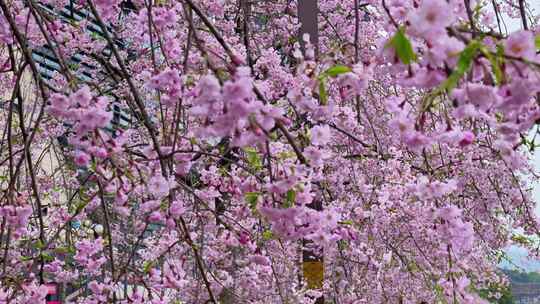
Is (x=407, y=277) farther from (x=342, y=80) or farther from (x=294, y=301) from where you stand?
(x=342, y=80)

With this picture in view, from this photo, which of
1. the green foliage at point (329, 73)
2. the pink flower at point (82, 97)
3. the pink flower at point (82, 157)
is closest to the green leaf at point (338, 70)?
the green foliage at point (329, 73)

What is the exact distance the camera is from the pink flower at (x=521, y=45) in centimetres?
118

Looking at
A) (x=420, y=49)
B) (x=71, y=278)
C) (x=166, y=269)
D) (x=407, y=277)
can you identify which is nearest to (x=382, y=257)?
(x=407, y=277)

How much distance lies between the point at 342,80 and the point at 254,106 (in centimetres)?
38

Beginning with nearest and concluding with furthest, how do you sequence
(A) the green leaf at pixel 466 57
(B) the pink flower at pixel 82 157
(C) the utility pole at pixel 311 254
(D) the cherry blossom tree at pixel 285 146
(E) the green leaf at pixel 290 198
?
(A) the green leaf at pixel 466 57
(D) the cherry blossom tree at pixel 285 146
(E) the green leaf at pixel 290 198
(B) the pink flower at pixel 82 157
(C) the utility pole at pixel 311 254

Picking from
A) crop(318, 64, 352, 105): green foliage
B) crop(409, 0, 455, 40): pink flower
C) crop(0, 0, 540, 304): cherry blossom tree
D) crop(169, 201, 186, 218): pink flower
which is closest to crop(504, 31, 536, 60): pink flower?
crop(0, 0, 540, 304): cherry blossom tree

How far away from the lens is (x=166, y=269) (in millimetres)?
2488

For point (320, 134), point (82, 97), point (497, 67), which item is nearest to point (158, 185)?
point (82, 97)

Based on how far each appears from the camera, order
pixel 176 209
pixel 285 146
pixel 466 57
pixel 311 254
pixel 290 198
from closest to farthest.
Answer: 1. pixel 466 57
2. pixel 290 198
3. pixel 176 209
4. pixel 285 146
5. pixel 311 254

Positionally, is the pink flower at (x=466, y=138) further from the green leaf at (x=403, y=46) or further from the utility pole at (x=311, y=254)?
the utility pole at (x=311, y=254)

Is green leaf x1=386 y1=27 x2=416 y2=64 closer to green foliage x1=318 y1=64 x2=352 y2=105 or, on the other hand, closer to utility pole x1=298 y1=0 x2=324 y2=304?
green foliage x1=318 y1=64 x2=352 y2=105

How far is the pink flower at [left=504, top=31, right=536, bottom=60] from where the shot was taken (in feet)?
3.89

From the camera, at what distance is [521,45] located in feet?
3.92

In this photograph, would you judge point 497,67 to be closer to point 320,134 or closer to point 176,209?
point 320,134
